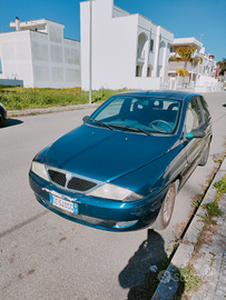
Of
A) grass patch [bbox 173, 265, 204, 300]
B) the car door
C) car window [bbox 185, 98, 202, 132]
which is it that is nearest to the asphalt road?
grass patch [bbox 173, 265, 204, 300]

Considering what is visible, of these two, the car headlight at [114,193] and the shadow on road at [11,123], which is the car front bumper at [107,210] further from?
the shadow on road at [11,123]

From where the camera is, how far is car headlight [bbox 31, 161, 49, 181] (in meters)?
2.57

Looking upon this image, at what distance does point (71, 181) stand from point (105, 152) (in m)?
0.57

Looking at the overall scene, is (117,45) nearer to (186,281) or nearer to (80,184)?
(80,184)

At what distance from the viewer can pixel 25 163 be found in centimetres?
485

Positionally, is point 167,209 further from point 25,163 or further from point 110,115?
point 25,163

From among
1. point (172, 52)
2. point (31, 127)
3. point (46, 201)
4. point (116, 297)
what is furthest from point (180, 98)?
point (172, 52)

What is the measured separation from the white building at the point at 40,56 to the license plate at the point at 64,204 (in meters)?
37.5

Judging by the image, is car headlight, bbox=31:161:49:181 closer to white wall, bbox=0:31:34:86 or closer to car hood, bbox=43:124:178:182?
car hood, bbox=43:124:178:182

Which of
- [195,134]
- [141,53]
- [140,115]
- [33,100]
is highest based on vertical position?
[141,53]

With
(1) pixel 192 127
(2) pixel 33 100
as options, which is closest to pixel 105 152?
(1) pixel 192 127

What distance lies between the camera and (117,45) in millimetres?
30141

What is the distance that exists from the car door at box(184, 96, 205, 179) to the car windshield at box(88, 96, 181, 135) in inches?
10.5

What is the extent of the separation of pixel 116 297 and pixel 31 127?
24.2 ft
